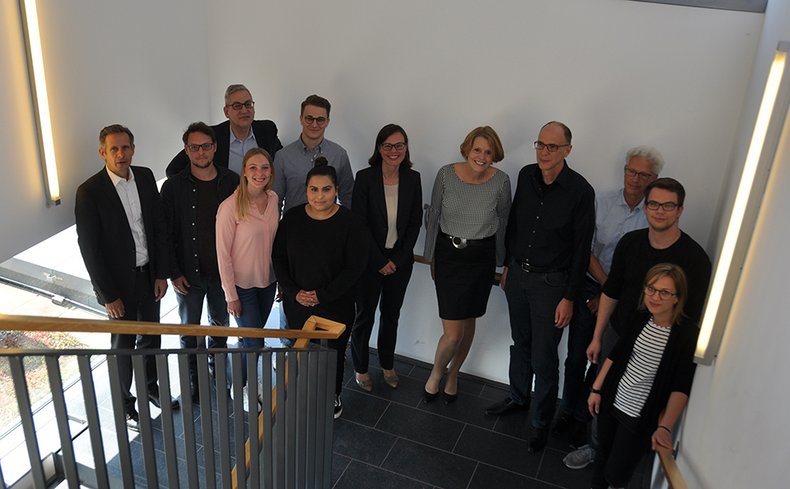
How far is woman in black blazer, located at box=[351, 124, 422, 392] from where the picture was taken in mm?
4027

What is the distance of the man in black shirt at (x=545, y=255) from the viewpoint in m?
3.67

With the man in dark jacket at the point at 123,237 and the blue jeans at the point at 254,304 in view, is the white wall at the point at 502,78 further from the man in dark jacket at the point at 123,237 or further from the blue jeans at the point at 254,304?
the man in dark jacket at the point at 123,237

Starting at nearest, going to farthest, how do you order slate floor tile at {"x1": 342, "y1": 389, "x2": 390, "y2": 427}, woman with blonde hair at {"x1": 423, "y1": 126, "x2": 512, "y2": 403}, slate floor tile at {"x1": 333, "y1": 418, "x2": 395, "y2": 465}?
woman with blonde hair at {"x1": 423, "y1": 126, "x2": 512, "y2": 403}
slate floor tile at {"x1": 333, "y1": 418, "x2": 395, "y2": 465}
slate floor tile at {"x1": 342, "y1": 389, "x2": 390, "y2": 427}

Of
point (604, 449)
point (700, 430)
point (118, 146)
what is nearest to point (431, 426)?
point (604, 449)

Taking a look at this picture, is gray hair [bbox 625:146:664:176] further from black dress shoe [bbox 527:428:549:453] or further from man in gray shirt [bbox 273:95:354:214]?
man in gray shirt [bbox 273:95:354:214]

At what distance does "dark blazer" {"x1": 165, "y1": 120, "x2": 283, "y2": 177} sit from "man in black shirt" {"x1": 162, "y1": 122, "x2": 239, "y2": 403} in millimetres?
223

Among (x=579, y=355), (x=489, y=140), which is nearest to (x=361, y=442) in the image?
(x=579, y=355)

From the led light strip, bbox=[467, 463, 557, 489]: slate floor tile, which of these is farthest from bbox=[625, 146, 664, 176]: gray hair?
the led light strip

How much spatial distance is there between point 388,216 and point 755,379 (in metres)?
2.41

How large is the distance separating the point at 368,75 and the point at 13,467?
10.2 ft

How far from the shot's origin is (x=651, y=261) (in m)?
3.25

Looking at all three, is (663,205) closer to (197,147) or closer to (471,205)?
(471,205)

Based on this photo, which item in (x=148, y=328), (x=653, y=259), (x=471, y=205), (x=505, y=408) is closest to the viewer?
(x=148, y=328)

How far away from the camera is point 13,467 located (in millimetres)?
3398
